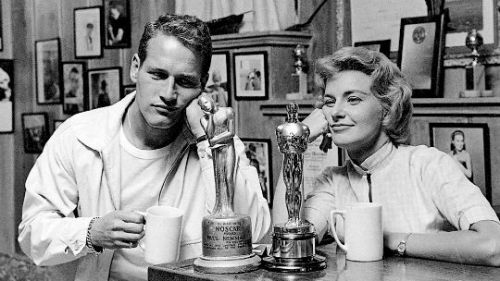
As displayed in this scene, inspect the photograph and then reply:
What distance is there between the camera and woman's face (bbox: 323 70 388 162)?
210 cm

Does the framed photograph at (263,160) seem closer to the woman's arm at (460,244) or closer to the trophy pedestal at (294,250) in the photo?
the woman's arm at (460,244)

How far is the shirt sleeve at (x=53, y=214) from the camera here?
2225 millimetres

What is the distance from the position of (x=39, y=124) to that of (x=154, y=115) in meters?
3.19

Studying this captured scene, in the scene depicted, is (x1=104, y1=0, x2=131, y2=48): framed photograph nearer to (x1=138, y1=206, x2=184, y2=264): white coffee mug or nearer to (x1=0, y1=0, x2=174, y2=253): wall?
(x1=0, y1=0, x2=174, y2=253): wall

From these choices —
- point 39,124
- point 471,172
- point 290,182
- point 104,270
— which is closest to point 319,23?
point 471,172

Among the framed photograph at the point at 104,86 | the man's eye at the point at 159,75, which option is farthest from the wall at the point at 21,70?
the man's eye at the point at 159,75

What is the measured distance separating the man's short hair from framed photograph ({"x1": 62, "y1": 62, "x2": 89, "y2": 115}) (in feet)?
8.98

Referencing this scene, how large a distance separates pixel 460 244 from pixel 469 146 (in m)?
1.18

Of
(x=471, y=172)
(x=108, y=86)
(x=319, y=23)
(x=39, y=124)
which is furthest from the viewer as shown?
(x=39, y=124)

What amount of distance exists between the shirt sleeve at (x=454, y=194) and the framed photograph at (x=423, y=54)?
3.10 feet

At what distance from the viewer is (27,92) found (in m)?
5.26

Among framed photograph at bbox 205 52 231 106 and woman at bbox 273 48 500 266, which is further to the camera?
→ framed photograph at bbox 205 52 231 106

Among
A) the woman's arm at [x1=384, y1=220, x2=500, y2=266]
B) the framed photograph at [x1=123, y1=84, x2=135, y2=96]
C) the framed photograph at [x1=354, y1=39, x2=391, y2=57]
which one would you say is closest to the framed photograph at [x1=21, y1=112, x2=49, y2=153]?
the framed photograph at [x1=123, y1=84, x2=135, y2=96]

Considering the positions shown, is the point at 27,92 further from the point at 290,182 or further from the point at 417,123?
the point at 290,182
